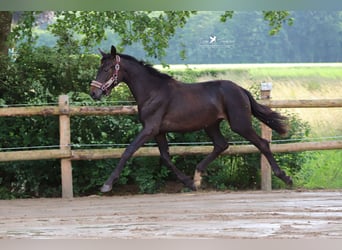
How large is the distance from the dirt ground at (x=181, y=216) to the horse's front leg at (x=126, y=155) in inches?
7.8

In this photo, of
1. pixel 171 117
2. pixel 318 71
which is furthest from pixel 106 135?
pixel 318 71

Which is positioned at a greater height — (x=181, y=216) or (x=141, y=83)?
(x=141, y=83)

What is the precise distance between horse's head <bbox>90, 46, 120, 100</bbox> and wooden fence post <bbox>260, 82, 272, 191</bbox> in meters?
1.67

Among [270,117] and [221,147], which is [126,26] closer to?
[221,147]

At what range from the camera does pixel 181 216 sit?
6133mm

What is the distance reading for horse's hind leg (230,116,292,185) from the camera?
7.51 meters

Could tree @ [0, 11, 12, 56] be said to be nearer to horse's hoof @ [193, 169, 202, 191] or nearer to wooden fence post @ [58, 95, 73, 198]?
wooden fence post @ [58, 95, 73, 198]

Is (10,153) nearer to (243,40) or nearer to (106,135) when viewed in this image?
(106,135)

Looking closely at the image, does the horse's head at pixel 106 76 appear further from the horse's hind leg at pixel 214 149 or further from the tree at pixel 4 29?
the tree at pixel 4 29

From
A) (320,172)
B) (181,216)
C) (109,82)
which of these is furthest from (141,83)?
(320,172)

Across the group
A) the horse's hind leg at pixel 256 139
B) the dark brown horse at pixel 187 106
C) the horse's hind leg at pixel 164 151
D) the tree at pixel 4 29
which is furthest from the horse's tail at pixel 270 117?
the tree at pixel 4 29

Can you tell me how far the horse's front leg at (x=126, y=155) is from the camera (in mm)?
6977

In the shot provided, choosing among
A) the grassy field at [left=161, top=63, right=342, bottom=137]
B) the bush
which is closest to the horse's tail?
the bush

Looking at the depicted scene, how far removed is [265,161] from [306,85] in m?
1.04
